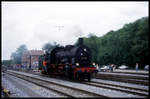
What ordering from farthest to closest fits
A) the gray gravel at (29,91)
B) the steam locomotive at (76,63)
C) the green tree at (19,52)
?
the green tree at (19,52) → the steam locomotive at (76,63) → the gray gravel at (29,91)

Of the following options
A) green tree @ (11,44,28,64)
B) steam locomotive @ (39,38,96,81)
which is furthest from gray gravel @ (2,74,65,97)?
green tree @ (11,44,28,64)

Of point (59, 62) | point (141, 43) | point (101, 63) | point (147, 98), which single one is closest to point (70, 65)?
point (59, 62)

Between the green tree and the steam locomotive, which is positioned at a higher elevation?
the green tree

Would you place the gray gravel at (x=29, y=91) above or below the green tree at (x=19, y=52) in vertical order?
below

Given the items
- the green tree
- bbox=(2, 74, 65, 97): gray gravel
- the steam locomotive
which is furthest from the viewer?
the green tree

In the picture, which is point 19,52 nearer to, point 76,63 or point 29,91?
point 76,63

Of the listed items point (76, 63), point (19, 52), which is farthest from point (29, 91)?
point (19, 52)

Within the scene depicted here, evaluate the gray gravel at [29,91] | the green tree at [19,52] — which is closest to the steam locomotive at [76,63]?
the gray gravel at [29,91]

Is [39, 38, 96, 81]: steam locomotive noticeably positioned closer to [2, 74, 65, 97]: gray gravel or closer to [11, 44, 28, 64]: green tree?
[2, 74, 65, 97]: gray gravel

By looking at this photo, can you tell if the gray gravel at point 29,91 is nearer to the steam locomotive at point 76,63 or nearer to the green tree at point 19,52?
the steam locomotive at point 76,63

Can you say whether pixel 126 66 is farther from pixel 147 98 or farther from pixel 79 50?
pixel 147 98

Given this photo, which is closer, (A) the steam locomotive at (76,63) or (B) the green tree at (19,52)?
(A) the steam locomotive at (76,63)

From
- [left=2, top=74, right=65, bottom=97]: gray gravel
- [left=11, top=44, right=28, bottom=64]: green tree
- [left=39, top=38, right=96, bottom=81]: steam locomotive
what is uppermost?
[left=11, top=44, right=28, bottom=64]: green tree

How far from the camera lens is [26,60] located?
11194 cm
